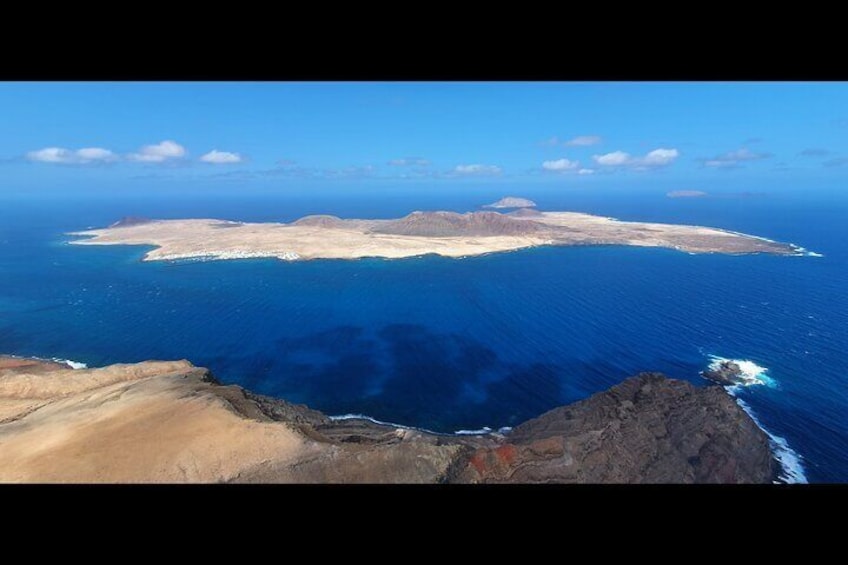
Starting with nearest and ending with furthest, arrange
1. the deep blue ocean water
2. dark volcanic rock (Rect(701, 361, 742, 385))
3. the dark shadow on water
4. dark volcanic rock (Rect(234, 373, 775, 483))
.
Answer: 1. dark volcanic rock (Rect(234, 373, 775, 483))
2. the dark shadow on water
3. the deep blue ocean water
4. dark volcanic rock (Rect(701, 361, 742, 385))

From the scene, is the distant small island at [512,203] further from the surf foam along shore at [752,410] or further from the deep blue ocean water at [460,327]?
the surf foam along shore at [752,410]

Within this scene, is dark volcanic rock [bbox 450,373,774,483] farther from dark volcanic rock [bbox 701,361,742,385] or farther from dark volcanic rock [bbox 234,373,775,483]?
dark volcanic rock [bbox 701,361,742,385]

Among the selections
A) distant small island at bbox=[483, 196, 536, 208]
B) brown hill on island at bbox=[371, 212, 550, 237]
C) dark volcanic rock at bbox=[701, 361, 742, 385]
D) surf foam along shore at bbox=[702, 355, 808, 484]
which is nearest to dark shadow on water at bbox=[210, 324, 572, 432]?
dark volcanic rock at bbox=[701, 361, 742, 385]

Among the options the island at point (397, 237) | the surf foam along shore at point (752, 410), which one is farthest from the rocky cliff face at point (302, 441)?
the island at point (397, 237)

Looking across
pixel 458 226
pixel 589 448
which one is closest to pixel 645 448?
pixel 589 448

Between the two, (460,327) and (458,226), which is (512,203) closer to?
(458,226)
